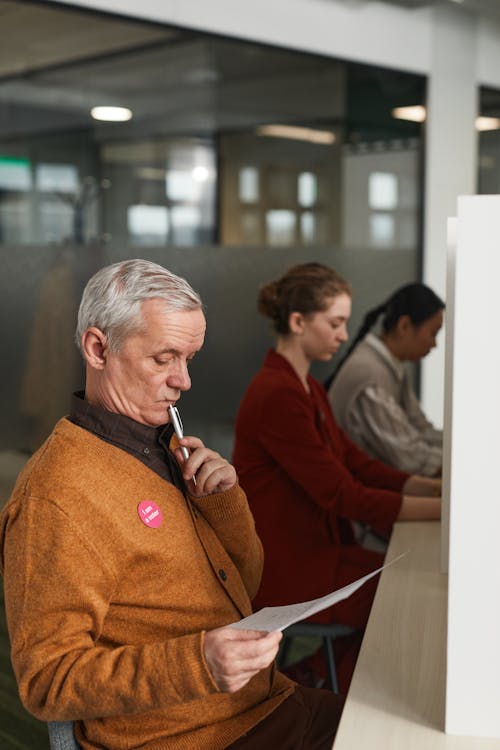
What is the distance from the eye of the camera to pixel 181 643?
125 centimetres

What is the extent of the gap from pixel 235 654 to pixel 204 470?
1.27ft

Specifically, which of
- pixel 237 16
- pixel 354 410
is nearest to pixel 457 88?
pixel 237 16

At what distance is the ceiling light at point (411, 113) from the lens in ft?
16.5

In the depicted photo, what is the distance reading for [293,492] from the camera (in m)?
2.48

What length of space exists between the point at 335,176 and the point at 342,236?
11.4 inches

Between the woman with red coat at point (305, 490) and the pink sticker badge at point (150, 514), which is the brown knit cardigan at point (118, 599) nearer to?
the pink sticker badge at point (150, 514)

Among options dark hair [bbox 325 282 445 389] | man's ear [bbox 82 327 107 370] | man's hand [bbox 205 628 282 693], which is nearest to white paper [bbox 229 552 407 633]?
man's hand [bbox 205 628 282 693]

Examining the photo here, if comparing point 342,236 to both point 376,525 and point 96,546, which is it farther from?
point 96,546

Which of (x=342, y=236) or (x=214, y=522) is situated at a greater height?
(x=342, y=236)

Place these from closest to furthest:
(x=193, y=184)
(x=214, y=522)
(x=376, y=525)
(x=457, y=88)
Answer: (x=214, y=522), (x=376, y=525), (x=193, y=184), (x=457, y=88)

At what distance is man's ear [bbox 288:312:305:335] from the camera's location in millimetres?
2646

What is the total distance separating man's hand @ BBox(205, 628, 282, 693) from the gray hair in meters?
0.47

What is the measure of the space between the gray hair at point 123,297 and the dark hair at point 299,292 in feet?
3.95

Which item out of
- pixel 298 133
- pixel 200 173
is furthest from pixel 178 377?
pixel 298 133
